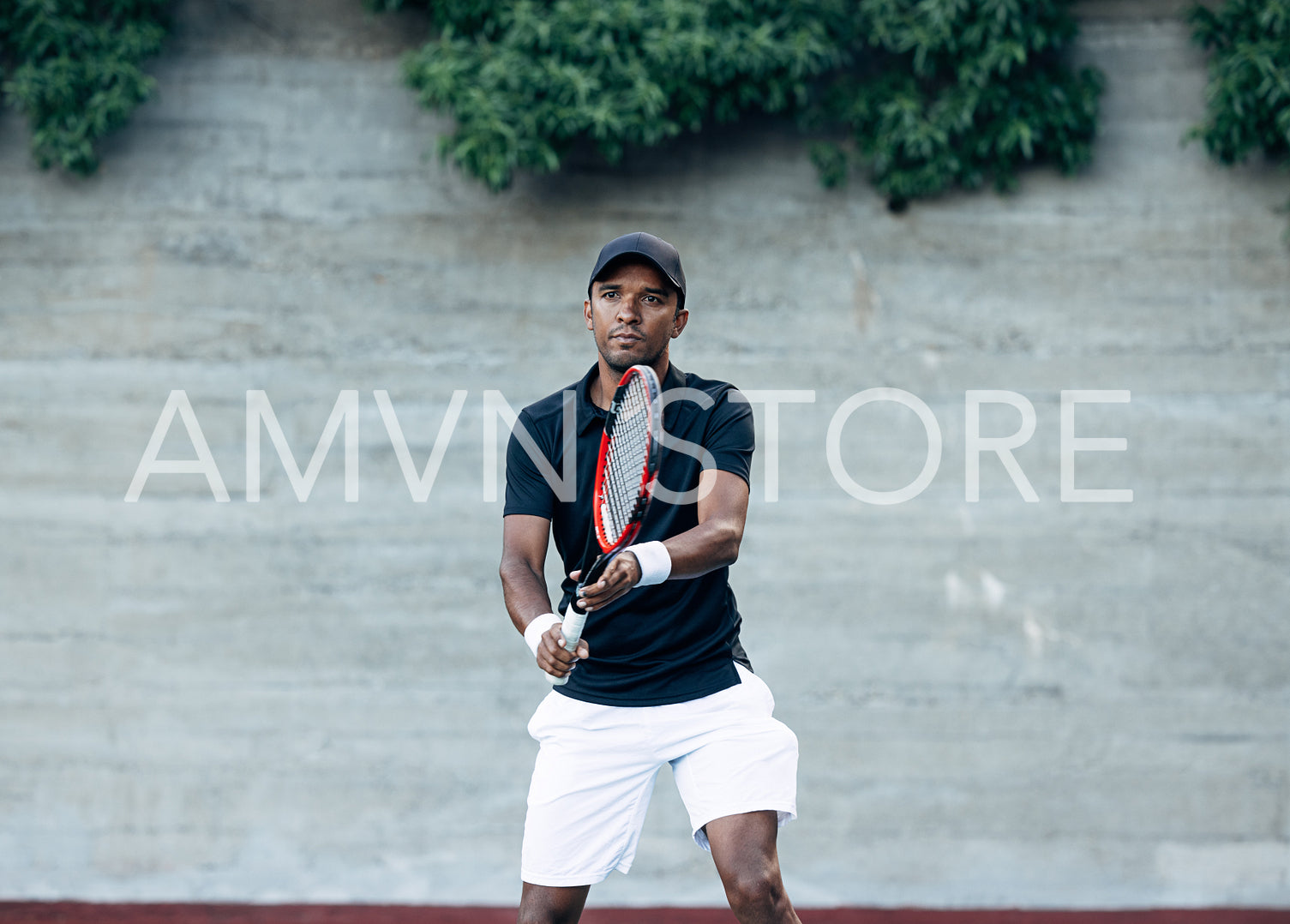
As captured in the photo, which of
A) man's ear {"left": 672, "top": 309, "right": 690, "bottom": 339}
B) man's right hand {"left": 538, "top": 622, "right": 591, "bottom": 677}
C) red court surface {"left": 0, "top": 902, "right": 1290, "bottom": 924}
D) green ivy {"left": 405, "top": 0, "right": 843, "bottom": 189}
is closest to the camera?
man's right hand {"left": 538, "top": 622, "right": 591, "bottom": 677}

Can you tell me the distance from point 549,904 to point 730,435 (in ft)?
4.42

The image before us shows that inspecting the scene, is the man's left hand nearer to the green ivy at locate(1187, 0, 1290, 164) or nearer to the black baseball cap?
the black baseball cap

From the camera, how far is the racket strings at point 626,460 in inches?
108

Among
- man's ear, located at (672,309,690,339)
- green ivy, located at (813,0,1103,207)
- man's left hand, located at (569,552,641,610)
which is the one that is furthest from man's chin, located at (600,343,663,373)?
green ivy, located at (813,0,1103,207)

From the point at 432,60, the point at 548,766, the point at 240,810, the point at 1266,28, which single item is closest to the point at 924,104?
the point at 1266,28

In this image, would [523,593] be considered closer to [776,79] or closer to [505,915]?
[505,915]

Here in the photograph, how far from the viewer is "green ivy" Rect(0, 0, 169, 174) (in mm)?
5230

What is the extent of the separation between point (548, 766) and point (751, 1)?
3.54 m

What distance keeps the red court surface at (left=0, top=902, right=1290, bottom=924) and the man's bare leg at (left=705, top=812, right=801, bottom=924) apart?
8.26ft

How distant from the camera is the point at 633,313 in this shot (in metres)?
3.03

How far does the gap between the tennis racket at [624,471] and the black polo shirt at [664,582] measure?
0.12 meters

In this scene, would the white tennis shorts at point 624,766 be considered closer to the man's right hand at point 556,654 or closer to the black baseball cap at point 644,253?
the man's right hand at point 556,654

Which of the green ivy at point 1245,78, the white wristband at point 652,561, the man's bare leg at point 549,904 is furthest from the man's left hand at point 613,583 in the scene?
the green ivy at point 1245,78

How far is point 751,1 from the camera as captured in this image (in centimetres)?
513
